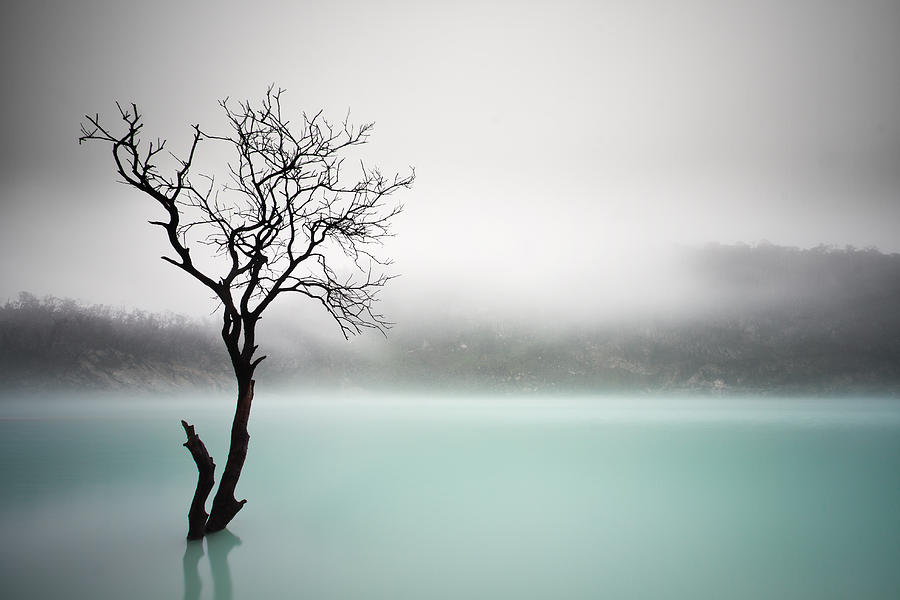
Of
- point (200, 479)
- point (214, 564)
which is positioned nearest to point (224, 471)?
point (200, 479)

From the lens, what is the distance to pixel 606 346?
168 metres

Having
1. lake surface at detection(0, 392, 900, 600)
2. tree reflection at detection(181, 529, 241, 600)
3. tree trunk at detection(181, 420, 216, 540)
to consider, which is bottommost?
lake surface at detection(0, 392, 900, 600)

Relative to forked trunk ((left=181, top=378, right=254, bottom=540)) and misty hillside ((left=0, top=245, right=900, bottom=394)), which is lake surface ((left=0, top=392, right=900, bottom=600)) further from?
misty hillside ((left=0, top=245, right=900, bottom=394))

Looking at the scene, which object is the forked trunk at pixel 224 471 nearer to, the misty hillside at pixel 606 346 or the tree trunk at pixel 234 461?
the tree trunk at pixel 234 461

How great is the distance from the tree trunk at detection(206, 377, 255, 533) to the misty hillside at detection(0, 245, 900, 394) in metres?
120

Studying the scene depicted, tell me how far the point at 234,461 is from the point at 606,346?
6744 inches

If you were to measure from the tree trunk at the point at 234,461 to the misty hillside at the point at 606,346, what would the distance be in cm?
12029

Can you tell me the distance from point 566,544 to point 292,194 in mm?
7059

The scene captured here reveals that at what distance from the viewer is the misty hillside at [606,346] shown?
4719 inches

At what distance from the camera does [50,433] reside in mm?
26641

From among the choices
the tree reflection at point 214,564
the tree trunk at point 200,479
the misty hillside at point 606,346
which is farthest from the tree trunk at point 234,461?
the misty hillside at point 606,346

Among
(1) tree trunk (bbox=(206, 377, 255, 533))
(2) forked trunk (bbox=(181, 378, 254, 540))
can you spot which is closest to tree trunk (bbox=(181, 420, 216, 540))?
(2) forked trunk (bbox=(181, 378, 254, 540))

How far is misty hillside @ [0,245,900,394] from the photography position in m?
120

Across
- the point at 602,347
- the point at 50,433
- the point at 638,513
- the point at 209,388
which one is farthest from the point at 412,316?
the point at 638,513
